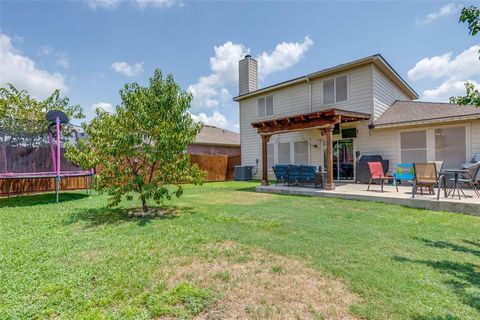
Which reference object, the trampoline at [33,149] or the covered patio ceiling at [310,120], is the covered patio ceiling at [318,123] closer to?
the covered patio ceiling at [310,120]

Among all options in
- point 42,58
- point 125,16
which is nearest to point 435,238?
point 125,16

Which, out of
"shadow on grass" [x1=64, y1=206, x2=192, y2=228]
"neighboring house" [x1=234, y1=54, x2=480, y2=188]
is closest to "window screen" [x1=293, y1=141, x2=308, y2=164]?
"neighboring house" [x1=234, y1=54, x2=480, y2=188]

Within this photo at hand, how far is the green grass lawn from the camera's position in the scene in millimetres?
2195

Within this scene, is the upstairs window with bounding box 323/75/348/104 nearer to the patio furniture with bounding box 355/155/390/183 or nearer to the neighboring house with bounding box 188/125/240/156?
the patio furniture with bounding box 355/155/390/183

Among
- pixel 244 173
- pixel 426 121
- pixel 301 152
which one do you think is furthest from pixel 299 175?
pixel 244 173

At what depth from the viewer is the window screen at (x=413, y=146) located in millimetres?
10008

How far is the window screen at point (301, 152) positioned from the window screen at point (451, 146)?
5450mm

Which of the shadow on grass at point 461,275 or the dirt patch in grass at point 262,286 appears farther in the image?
the shadow on grass at point 461,275

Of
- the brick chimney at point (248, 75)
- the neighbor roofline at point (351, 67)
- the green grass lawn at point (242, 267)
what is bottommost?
the green grass lawn at point (242, 267)

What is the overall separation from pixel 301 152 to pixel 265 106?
3.67m

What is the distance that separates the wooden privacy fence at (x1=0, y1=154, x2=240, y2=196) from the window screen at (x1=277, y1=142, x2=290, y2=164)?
4.07 metres

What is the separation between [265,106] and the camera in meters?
15.0

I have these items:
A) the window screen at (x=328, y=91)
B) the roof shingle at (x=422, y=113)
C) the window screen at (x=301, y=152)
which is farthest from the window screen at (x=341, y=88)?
the window screen at (x=301, y=152)

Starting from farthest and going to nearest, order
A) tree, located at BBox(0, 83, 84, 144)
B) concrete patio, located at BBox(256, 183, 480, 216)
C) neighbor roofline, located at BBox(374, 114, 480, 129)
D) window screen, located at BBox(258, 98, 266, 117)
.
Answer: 1. window screen, located at BBox(258, 98, 266, 117)
2. tree, located at BBox(0, 83, 84, 144)
3. neighbor roofline, located at BBox(374, 114, 480, 129)
4. concrete patio, located at BBox(256, 183, 480, 216)
